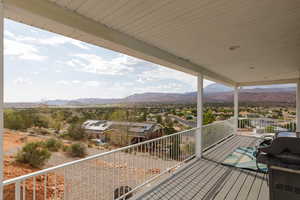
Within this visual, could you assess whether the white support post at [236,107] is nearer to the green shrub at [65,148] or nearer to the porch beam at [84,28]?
the porch beam at [84,28]

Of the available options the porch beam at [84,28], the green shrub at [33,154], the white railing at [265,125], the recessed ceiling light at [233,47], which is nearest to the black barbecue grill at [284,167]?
the recessed ceiling light at [233,47]

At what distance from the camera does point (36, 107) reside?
6.61 meters

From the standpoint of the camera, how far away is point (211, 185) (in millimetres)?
3133

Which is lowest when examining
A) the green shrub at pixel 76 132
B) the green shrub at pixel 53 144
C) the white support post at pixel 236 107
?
the green shrub at pixel 53 144

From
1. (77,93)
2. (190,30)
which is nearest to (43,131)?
(77,93)

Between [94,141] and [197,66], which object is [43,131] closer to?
[94,141]

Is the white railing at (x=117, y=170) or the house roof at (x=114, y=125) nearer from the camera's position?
the white railing at (x=117, y=170)

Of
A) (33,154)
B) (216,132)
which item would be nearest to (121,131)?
(33,154)

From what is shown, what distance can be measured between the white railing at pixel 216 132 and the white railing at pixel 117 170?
132 centimetres

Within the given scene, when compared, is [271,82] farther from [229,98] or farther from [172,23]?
[172,23]

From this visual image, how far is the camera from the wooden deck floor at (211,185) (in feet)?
9.04

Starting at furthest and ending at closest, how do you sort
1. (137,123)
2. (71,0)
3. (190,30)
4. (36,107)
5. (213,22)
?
(137,123) < (36,107) < (190,30) < (213,22) < (71,0)

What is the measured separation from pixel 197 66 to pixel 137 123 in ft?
22.9

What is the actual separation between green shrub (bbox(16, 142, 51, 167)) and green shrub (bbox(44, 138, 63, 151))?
0.24 meters
